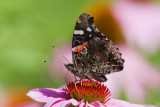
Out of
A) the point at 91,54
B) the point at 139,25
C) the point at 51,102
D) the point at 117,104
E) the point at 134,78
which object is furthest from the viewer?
the point at 139,25

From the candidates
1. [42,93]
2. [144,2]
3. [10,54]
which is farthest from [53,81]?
[42,93]

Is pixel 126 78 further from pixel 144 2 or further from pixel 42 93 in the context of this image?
pixel 42 93

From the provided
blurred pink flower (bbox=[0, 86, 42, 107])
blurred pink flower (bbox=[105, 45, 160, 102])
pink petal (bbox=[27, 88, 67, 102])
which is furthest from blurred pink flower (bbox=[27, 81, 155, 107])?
blurred pink flower (bbox=[105, 45, 160, 102])

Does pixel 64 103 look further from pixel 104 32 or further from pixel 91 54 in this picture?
pixel 104 32

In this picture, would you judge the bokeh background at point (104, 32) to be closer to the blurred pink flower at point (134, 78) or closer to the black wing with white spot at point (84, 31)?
the blurred pink flower at point (134, 78)

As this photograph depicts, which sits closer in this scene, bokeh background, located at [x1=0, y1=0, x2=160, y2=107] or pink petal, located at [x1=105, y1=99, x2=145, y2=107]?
pink petal, located at [x1=105, y1=99, x2=145, y2=107]

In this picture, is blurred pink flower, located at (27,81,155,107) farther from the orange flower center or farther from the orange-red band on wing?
the orange-red band on wing

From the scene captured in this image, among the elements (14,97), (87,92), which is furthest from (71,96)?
(14,97)
